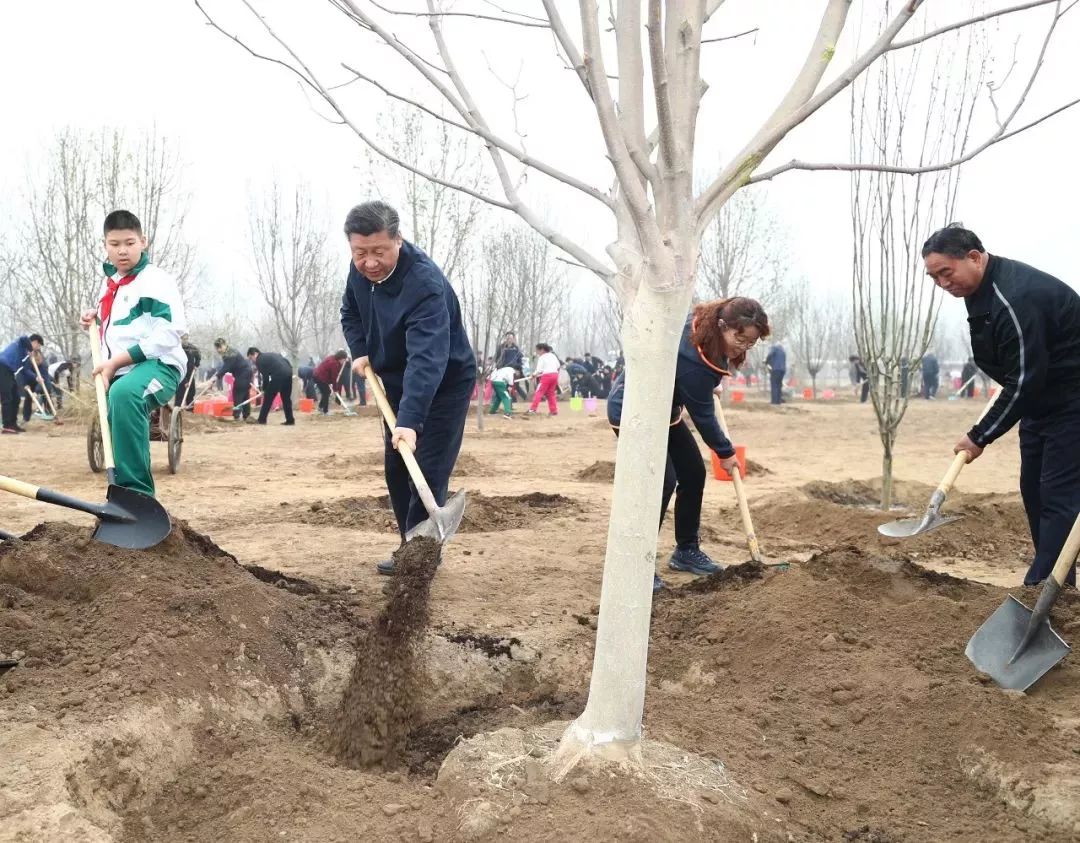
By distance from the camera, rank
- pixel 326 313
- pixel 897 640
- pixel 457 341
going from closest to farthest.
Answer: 1. pixel 897 640
2. pixel 457 341
3. pixel 326 313

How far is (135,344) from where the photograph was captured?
12.9ft

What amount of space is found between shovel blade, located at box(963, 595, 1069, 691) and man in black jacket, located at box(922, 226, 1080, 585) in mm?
535

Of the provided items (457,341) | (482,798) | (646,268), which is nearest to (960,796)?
(482,798)

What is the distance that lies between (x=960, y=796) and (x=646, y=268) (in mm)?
1682

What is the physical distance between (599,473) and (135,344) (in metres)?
6.04

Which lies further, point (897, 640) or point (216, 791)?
point (897, 640)

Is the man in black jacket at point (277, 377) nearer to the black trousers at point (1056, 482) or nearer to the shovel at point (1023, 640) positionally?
the black trousers at point (1056, 482)

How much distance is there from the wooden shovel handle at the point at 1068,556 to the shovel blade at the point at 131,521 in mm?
3262

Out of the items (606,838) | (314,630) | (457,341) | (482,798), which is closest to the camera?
(606,838)

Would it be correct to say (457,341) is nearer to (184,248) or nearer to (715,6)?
(715,6)

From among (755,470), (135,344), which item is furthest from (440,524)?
(755,470)

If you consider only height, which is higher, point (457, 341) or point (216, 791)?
point (457, 341)

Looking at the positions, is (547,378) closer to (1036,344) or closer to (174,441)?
(174,441)

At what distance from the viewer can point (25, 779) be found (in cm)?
212
